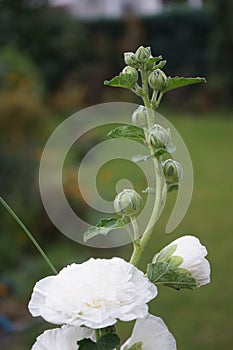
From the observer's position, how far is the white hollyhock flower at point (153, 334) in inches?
20.3

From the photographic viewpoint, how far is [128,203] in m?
0.54

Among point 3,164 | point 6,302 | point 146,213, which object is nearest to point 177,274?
point 146,213

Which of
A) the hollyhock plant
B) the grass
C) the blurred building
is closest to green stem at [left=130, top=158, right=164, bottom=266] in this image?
the hollyhock plant

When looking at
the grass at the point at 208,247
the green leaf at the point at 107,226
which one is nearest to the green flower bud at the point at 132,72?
the green leaf at the point at 107,226

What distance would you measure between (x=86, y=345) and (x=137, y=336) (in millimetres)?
43

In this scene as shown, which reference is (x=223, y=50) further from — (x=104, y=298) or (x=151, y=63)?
(x=104, y=298)

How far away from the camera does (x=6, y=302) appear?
3.60 m

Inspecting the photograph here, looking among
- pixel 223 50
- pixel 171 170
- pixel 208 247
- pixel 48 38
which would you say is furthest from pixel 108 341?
pixel 223 50

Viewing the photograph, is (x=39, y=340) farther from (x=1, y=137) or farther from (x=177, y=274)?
(x=1, y=137)

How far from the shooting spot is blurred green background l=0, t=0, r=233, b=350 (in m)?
3.79

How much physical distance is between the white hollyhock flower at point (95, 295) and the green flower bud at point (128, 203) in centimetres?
5

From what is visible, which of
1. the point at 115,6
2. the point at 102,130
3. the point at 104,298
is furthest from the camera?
the point at 115,6

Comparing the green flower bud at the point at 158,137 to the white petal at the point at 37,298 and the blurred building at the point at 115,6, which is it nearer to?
the white petal at the point at 37,298

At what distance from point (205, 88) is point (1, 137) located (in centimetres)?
668
